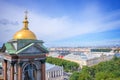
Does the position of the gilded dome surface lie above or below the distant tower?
above

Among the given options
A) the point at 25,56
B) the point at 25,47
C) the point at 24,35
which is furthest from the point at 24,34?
the point at 25,56

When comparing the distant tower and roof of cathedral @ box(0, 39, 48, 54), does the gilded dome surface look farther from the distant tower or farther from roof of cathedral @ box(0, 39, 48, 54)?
roof of cathedral @ box(0, 39, 48, 54)

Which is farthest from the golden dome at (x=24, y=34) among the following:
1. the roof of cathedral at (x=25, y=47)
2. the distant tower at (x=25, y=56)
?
the roof of cathedral at (x=25, y=47)

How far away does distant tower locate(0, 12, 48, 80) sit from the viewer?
13.4 metres

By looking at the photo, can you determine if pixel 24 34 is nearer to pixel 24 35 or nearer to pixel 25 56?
pixel 24 35

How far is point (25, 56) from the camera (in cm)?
1357

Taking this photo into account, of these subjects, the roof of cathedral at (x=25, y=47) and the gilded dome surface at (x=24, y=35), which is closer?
the roof of cathedral at (x=25, y=47)

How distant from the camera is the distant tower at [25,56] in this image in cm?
1342

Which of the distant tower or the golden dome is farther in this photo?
the golden dome

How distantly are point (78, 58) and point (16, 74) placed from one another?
10441 cm

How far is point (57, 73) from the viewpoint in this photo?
65500mm

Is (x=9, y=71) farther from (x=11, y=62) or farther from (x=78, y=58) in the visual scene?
(x=78, y=58)

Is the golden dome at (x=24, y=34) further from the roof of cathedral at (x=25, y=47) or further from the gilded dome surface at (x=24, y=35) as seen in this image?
the roof of cathedral at (x=25, y=47)

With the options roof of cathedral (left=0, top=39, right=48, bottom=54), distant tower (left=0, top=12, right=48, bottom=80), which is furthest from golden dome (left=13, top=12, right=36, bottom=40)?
roof of cathedral (left=0, top=39, right=48, bottom=54)
